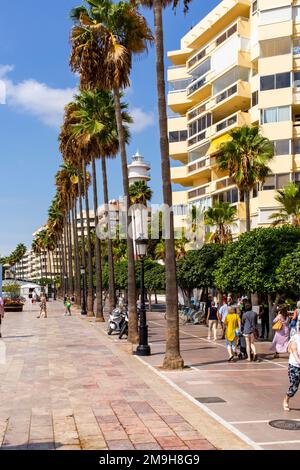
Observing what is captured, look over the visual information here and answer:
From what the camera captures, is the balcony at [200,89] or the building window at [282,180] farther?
the balcony at [200,89]

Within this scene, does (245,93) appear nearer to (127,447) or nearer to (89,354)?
(89,354)

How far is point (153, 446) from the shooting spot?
27.0 feet

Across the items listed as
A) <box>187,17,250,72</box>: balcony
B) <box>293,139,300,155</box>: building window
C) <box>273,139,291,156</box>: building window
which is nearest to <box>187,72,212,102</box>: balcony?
<box>187,17,250,72</box>: balcony

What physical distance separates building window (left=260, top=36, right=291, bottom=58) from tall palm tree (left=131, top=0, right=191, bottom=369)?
2907 cm

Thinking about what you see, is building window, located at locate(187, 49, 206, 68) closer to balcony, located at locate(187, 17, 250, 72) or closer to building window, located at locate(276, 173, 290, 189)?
balcony, located at locate(187, 17, 250, 72)

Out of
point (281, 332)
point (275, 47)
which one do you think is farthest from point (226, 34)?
point (281, 332)

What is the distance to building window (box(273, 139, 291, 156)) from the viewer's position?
4372cm

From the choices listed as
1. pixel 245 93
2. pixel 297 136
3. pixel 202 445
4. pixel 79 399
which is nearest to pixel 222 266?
pixel 79 399

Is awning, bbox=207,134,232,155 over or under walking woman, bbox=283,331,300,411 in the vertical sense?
over

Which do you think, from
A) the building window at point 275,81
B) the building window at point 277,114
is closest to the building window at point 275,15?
the building window at point 275,81

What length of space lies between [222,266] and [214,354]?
593cm

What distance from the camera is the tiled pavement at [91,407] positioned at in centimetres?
863

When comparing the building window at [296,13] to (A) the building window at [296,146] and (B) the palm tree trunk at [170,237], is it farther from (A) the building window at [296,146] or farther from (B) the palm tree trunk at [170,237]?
(B) the palm tree trunk at [170,237]

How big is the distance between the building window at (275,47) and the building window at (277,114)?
14.4 feet
